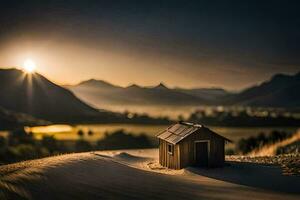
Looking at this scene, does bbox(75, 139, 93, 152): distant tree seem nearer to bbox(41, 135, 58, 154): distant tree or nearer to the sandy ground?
bbox(41, 135, 58, 154): distant tree

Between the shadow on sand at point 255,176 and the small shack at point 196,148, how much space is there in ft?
2.93

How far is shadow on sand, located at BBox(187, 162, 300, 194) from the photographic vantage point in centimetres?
1638

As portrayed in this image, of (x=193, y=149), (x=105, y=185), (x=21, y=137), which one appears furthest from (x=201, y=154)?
(x=21, y=137)

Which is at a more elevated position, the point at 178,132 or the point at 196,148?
the point at 178,132

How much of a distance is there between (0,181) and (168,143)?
601 inches

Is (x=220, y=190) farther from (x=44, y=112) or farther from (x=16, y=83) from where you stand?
(x=16, y=83)

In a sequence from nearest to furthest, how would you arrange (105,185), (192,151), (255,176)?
(105,185) → (255,176) → (192,151)

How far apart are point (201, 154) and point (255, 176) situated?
5.10 metres

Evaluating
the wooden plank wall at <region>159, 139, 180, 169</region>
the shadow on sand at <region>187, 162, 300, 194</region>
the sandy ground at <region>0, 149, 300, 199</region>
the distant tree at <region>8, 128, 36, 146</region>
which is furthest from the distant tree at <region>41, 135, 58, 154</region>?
the sandy ground at <region>0, 149, 300, 199</region>

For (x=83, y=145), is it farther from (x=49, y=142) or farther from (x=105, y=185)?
(x=105, y=185)

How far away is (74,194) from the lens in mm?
11898

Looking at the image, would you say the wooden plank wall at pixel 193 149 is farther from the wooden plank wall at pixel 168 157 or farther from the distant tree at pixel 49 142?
the distant tree at pixel 49 142

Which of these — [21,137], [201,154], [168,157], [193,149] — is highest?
[21,137]

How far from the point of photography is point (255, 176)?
66.1ft
